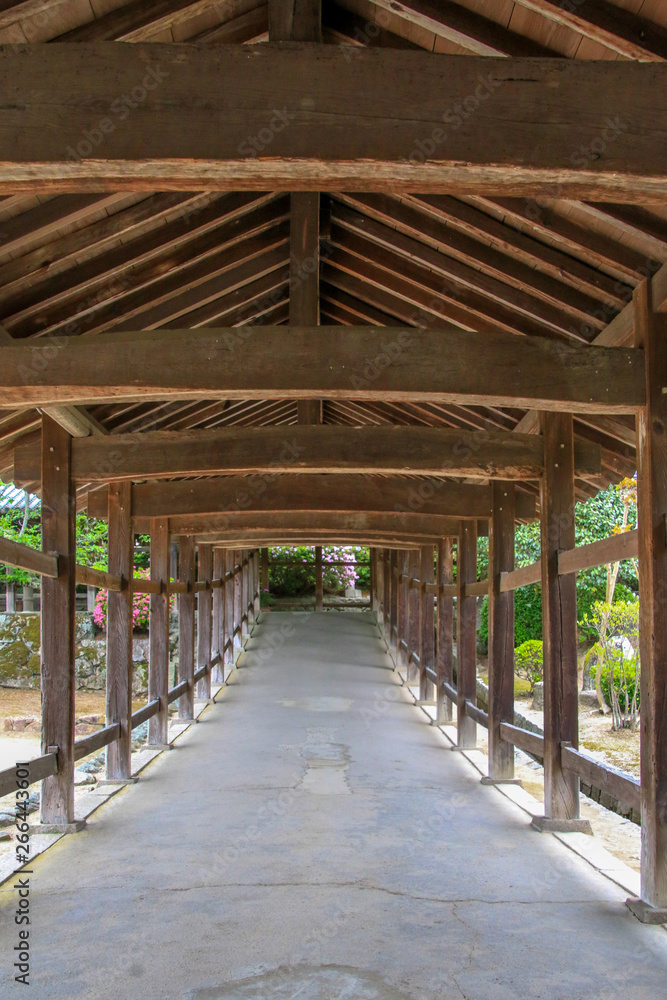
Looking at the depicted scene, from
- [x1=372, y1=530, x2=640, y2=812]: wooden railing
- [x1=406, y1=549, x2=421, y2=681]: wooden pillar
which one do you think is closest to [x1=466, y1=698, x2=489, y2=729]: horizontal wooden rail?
[x1=372, y1=530, x2=640, y2=812]: wooden railing

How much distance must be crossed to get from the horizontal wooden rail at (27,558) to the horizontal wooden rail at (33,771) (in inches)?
43.3

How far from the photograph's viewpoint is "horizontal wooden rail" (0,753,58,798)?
14.5ft

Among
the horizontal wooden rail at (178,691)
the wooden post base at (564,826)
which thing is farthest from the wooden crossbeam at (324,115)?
the horizontal wooden rail at (178,691)

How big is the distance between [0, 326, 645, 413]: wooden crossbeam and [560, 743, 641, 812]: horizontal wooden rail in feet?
6.12

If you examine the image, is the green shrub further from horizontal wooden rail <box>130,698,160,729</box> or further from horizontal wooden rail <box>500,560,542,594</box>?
horizontal wooden rail <box>500,560,542,594</box>

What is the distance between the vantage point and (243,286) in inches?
224

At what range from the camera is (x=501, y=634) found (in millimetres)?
6555

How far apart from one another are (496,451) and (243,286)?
6.69 ft

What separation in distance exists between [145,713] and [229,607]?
709 centimetres

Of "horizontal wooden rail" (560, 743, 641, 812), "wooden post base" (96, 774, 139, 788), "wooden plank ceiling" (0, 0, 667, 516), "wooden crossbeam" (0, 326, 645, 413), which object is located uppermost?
"wooden plank ceiling" (0, 0, 667, 516)

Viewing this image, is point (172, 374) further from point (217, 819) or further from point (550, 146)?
point (217, 819)

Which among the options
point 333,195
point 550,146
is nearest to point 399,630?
point 333,195
